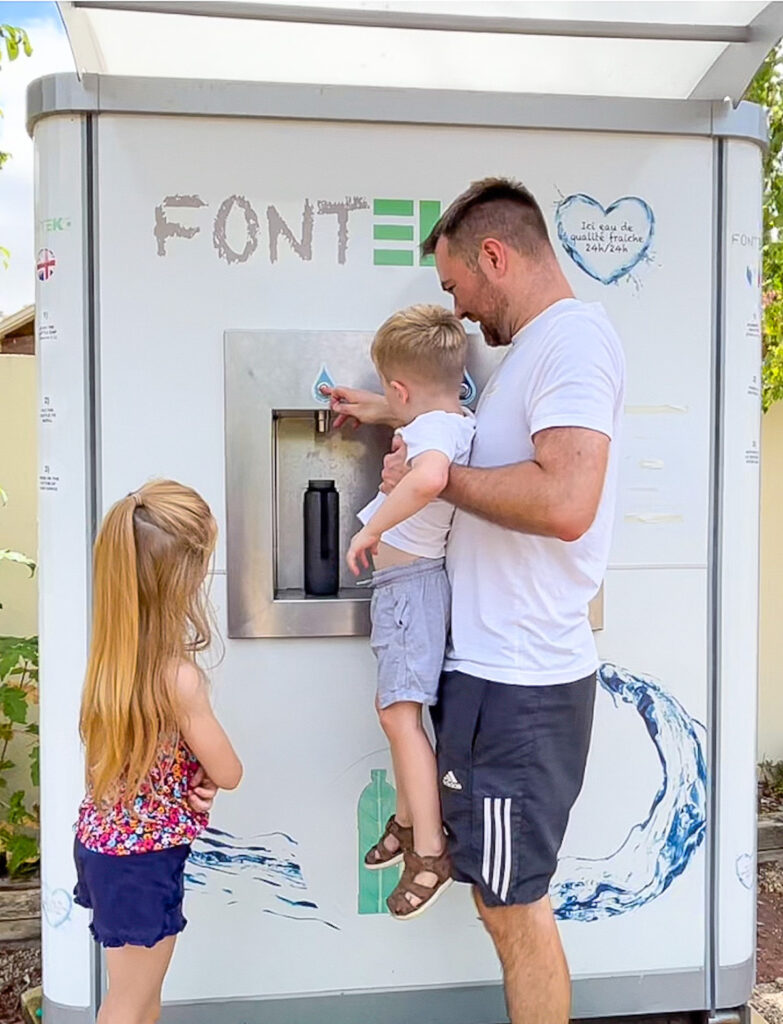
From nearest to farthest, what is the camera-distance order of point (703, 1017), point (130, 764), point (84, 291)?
point (130, 764)
point (84, 291)
point (703, 1017)

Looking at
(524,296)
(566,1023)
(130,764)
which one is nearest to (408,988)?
(566,1023)

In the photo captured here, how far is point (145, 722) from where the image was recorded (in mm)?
1797

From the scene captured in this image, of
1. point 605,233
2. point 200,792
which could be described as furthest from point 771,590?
point 200,792

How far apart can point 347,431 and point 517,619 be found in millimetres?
683

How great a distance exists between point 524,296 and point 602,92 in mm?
1106

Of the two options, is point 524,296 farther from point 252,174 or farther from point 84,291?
point 84,291

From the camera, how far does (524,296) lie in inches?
77.5

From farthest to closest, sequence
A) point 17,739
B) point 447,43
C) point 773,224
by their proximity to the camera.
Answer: point 773,224 → point 17,739 → point 447,43

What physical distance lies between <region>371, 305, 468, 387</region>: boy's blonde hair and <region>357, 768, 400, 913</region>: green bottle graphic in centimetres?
94

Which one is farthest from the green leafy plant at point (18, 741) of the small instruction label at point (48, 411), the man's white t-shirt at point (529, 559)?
the man's white t-shirt at point (529, 559)

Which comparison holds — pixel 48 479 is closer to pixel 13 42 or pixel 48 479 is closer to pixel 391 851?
pixel 391 851

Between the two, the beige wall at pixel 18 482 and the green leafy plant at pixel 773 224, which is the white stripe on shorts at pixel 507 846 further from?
the green leafy plant at pixel 773 224

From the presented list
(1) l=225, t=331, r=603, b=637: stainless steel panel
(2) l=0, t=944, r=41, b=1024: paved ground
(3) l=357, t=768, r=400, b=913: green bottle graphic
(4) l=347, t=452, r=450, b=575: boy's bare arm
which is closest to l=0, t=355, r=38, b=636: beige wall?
(2) l=0, t=944, r=41, b=1024: paved ground

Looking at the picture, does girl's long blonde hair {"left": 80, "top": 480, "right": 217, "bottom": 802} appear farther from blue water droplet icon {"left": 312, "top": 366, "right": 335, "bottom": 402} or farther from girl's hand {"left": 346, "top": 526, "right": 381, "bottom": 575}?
blue water droplet icon {"left": 312, "top": 366, "right": 335, "bottom": 402}
